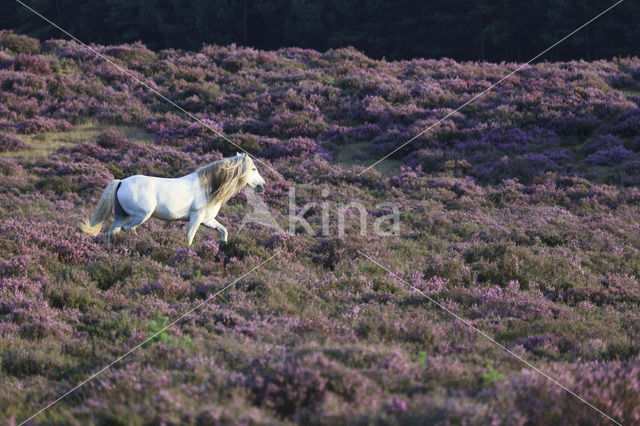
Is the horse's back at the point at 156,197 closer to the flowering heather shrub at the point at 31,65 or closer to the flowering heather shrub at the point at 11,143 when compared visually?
the flowering heather shrub at the point at 11,143

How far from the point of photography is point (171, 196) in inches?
365

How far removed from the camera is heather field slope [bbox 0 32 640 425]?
15.5ft

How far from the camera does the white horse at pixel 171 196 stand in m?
9.12

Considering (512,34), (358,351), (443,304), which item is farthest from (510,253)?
(512,34)

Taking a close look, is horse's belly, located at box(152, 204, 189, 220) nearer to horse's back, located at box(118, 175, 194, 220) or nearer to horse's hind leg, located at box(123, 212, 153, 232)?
horse's back, located at box(118, 175, 194, 220)

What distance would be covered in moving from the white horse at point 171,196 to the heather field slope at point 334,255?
855 millimetres

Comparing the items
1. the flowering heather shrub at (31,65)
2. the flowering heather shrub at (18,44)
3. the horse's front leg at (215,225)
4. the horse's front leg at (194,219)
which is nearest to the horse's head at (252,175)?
the horse's front leg at (215,225)

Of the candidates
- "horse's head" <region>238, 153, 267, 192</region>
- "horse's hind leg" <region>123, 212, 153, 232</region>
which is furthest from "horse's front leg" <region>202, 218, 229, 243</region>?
"horse's hind leg" <region>123, 212, 153, 232</region>

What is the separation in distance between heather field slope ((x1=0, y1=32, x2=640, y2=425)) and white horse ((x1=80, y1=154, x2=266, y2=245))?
86 centimetres

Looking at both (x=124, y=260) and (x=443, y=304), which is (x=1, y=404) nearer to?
(x=124, y=260)

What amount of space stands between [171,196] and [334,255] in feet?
11.7

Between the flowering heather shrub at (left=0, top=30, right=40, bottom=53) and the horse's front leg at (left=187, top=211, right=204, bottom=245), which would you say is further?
the flowering heather shrub at (left=0, top=30, right=40, bottom=53)

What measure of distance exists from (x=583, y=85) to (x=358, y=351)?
77.7 ft

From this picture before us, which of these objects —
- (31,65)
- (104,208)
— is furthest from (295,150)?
(31,65)
